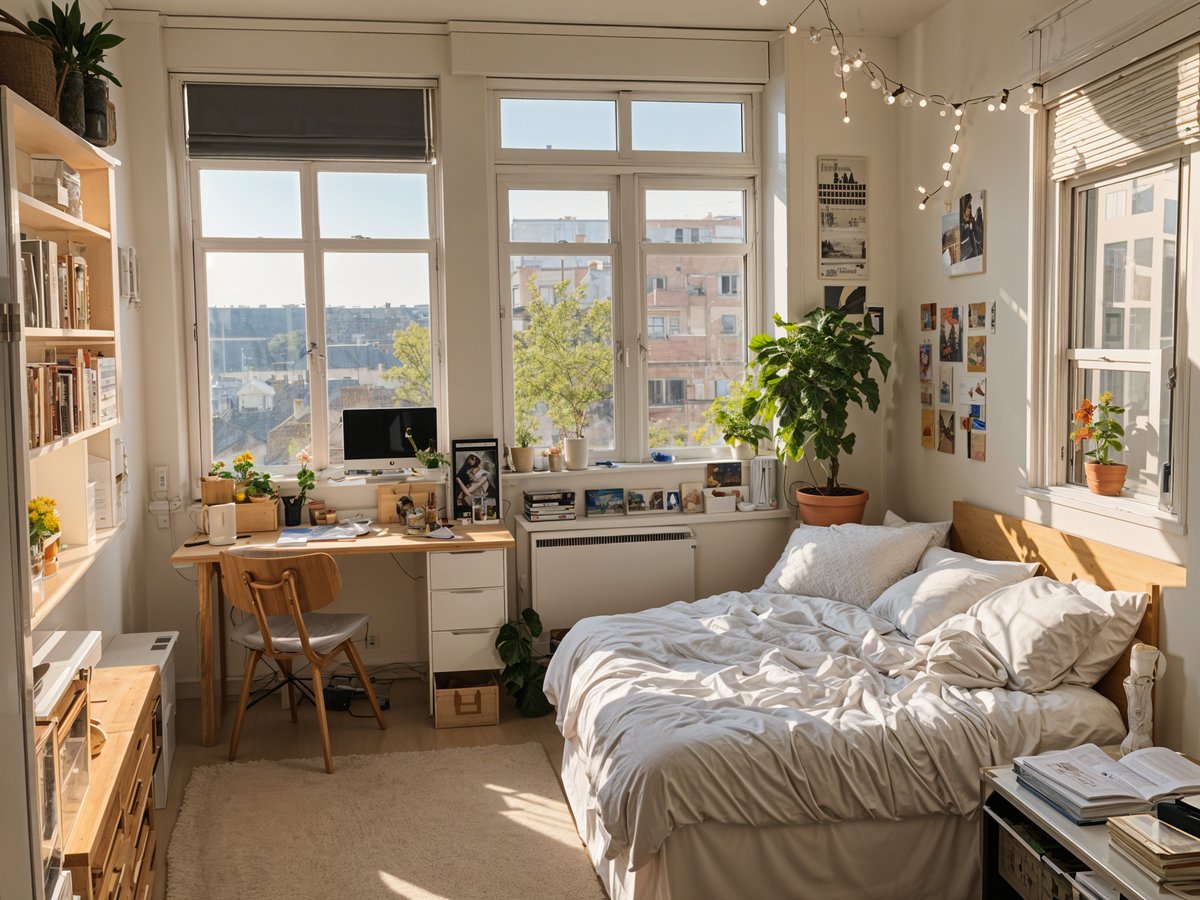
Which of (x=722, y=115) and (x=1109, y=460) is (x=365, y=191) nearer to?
(x=722, y=115)

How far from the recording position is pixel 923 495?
482cm

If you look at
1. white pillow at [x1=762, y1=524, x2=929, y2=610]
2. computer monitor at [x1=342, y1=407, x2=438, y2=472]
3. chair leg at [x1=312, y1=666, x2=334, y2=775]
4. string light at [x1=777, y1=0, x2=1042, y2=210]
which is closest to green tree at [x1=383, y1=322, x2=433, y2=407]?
computer monitor at [x1=342, y1=407, x2=438, y2=472]

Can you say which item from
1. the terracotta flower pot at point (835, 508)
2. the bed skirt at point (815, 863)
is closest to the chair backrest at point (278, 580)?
the bed skirt at point (815, 863)

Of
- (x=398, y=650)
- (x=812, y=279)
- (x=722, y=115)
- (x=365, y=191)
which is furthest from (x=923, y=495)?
(x=365, y=191)

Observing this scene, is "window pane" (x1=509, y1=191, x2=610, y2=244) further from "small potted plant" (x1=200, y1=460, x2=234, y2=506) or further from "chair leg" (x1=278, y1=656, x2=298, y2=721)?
"chair leg" (x1=278, y1=656, x2=298, y2=721)

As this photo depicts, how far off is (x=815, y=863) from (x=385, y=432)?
2.84m

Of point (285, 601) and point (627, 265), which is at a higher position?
point (627, 265)

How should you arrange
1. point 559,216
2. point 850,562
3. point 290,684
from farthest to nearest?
point 559,216
point 290,684
point 850,562

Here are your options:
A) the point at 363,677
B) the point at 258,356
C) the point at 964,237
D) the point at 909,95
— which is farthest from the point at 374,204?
the point at 964,237

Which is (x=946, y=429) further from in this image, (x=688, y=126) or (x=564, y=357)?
(x=688, y=126)

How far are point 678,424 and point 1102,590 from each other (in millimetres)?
2321

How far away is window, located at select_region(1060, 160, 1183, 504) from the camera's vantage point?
331cm

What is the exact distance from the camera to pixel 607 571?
4906mm

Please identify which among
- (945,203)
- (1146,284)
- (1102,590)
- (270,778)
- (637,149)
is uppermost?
(637,149)
